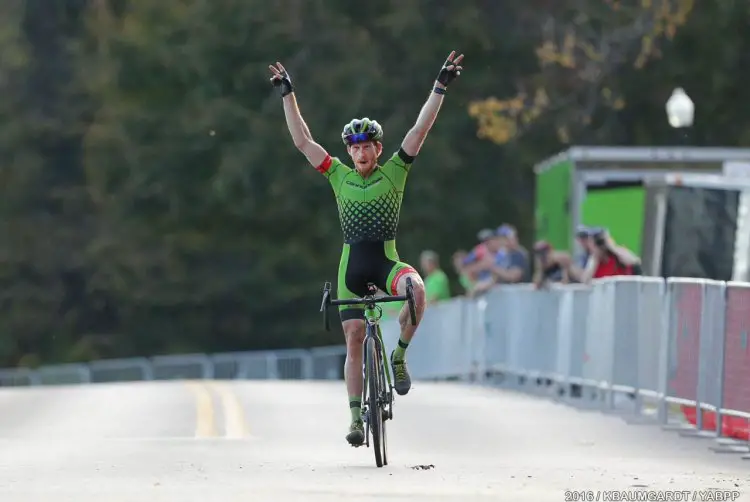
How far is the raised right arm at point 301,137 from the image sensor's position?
1357 centimetres

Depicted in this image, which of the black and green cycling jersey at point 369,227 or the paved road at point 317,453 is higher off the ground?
the black and green cycling jersey at point 369,227

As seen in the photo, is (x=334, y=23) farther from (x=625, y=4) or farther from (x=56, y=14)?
(x=56, y=14)

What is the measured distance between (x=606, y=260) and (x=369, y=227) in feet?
27.2

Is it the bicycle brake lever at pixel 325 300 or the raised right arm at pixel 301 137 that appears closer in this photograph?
the bicycle brake lever at pixel 325 300

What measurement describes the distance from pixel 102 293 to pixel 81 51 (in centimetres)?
643

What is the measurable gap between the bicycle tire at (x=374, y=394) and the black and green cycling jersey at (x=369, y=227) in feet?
0.98

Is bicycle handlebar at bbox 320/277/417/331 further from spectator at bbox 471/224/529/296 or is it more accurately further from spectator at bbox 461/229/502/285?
spectator at bbox 461/229/502/285

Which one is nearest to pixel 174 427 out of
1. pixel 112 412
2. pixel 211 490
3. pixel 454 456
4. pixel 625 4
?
pixel 112 412

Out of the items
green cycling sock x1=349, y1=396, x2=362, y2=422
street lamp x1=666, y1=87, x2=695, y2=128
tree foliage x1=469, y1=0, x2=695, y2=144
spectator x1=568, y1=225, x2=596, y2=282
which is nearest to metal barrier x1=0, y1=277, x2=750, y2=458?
spectator x1=568, y1=225, x2=596, y2=282

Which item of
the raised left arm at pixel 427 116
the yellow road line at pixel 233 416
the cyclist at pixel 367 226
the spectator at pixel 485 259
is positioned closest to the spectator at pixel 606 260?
the yellow road line at pixel 233 416

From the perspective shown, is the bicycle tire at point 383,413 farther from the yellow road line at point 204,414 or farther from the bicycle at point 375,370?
the yellow road line at point 204,414

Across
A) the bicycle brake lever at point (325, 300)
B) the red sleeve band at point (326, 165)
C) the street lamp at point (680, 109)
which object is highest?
the street lamp at point (680, 109)

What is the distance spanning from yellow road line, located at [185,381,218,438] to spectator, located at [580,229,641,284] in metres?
3.71

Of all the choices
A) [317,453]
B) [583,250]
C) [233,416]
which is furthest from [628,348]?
[317,453]
